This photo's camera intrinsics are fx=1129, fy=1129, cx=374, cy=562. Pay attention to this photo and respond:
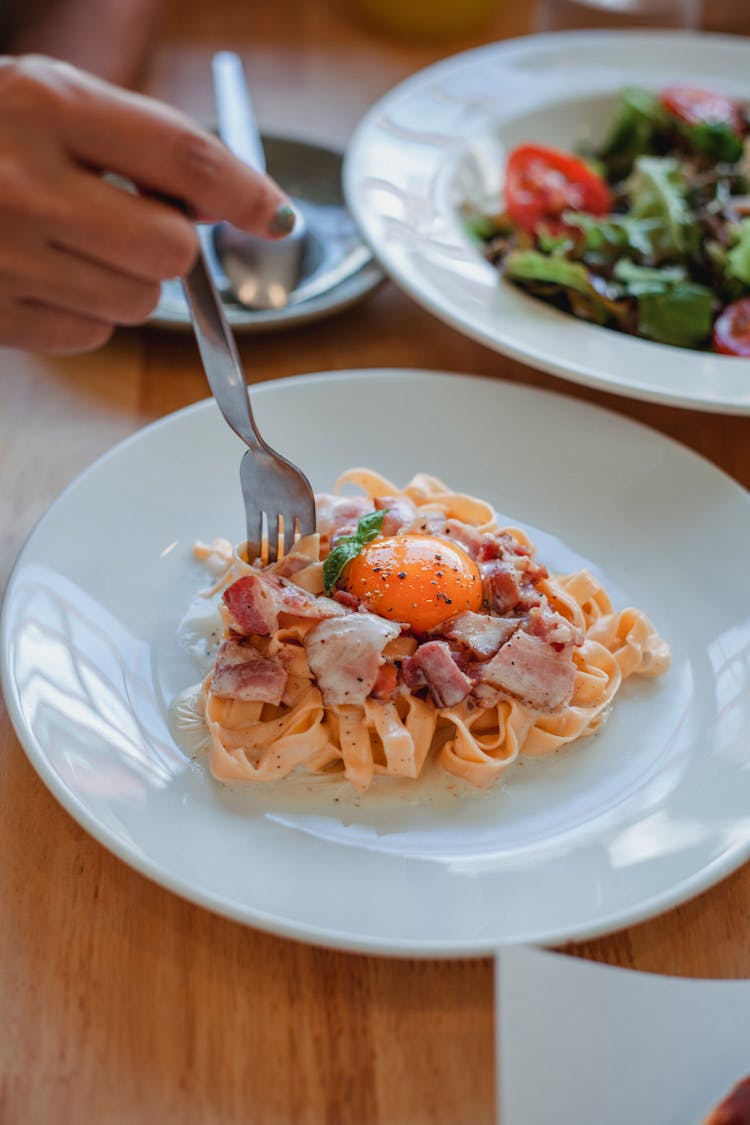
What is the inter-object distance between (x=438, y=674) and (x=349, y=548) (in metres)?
0.36

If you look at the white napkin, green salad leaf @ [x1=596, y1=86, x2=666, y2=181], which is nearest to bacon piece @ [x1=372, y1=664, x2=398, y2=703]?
the white napkin

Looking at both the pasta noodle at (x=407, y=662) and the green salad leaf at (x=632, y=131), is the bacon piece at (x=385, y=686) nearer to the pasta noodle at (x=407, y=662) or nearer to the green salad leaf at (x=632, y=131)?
the pasta noodle at (x=407, y=662)

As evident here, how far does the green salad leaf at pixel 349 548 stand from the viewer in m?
2.56

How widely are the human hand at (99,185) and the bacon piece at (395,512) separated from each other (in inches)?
28.8

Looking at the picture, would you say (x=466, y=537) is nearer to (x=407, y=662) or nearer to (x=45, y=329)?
(x=407, y=662)

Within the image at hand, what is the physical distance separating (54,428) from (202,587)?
3.20 ft

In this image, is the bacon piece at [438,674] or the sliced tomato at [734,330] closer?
the bacon piece at [438,674]

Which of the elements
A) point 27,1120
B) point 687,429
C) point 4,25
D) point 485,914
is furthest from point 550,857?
point 4,25

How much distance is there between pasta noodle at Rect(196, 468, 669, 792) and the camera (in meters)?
2.35

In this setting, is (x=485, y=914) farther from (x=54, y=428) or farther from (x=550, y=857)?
(x=54, y=428)

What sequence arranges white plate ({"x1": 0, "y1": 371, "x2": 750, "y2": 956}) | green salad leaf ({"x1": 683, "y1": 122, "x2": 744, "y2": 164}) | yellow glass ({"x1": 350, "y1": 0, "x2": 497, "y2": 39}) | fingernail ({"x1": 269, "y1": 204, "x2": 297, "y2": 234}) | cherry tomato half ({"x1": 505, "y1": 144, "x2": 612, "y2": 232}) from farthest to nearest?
yellow glass ({"x1": 350, "y1": 0, "x2": 497, "y2": 39}) → green salad leaf ({"x1": 683, "y1": 122, "x2": 744, "y2": 164}) → cherry tomato half ({"x1": 505, "y1": 144, "x2": 612, "y2": 232}) → fingernail ({"x1": 269, "y1": 204, "x2": 297, "y2": 234}) → white plate ({"x1": 0, "y1": 371, "x2": 750, "y2": 956})

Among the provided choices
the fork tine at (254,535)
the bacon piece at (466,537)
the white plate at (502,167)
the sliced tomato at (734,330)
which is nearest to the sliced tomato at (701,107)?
the white plate at (502,167)

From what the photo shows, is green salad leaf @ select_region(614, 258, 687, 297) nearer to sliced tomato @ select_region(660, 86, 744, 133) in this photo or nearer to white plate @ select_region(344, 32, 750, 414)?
white plate @ select_region(344, 32, 750, 414)

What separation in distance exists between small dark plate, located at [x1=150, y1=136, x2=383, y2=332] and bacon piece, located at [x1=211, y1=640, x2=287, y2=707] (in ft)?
4.59
